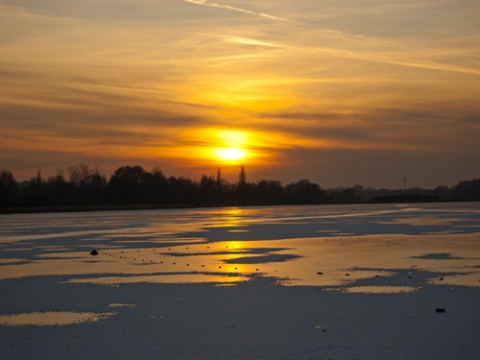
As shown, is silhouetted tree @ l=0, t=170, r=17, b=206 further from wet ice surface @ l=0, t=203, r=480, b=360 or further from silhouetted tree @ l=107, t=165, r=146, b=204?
wet ice surface @ l=0, t=203, r=480, b=360

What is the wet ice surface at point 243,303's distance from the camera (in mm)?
10031

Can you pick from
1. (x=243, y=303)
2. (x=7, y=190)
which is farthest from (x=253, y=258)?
(x=7, y=190)

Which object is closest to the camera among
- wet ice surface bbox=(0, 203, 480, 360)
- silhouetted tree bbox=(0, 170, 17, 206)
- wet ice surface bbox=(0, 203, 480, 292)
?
wet ice surface bbox=(0, 203, 480, 360)

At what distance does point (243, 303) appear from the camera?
13.6 metres

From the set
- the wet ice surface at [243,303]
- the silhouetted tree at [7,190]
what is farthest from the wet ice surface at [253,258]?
the silhouetted tree at [7,190]

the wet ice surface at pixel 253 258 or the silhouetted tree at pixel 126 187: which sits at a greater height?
the silhouetted tree at pixel 126 187

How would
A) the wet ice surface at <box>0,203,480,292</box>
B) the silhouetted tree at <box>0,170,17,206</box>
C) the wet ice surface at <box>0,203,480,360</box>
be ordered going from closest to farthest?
the wet ice surface at <box>0,203,480,360</box> → the wet ice surface at <box>0,203,480,292</box> → the silhouetted tree at <box>0,170,17,206</box>

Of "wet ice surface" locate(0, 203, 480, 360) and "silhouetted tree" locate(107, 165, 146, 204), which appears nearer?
"wet ice surface" locate(0, 203, 480, 360)

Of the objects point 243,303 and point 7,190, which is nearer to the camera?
point 243,303

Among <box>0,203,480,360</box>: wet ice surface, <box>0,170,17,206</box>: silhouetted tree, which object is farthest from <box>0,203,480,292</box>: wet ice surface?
<box>0,170,17,206</box>: silhouetted tree

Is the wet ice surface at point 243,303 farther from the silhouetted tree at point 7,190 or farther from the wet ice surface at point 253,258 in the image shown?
the silhouetted tree at point 7,190

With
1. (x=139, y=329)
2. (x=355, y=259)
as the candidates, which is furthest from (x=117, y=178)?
(x=139, y=329)

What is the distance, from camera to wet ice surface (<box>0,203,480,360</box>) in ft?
32.9

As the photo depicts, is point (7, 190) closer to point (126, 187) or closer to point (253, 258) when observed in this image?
point (126, 187)
